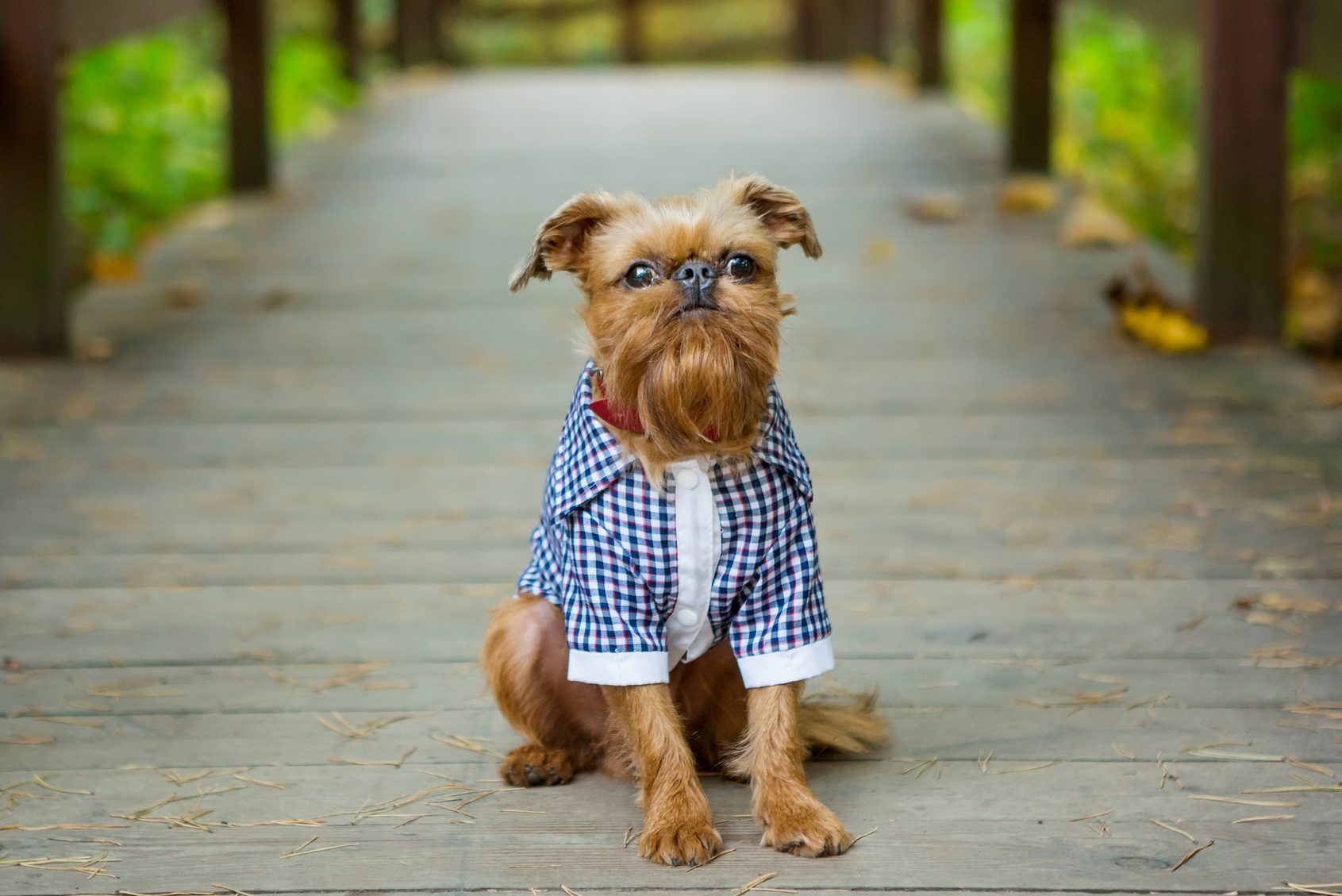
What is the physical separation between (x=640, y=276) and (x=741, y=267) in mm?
150

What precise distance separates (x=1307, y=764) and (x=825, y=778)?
77cm

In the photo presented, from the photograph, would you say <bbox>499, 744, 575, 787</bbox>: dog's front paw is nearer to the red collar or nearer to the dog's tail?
the dog's tail

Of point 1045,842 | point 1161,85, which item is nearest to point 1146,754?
point 1045,842

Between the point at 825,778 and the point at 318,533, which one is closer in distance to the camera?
the point at 825,778

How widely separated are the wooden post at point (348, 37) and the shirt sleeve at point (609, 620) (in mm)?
8092

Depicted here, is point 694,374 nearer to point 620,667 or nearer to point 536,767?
point 620,667

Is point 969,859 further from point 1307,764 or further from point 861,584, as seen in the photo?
point 861,584

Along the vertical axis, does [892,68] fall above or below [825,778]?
above

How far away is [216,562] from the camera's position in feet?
11.9

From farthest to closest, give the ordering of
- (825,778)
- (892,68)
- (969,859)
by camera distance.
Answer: (892,68)
(825,778)
(969,859)

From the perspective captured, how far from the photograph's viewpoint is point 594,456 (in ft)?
7.66

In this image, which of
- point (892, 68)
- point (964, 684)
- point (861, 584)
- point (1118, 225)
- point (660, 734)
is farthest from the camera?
A: point (892, 68)

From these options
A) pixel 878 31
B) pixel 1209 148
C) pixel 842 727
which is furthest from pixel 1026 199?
pixel 878 31

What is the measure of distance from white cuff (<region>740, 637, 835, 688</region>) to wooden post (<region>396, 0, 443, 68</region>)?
10142mm
